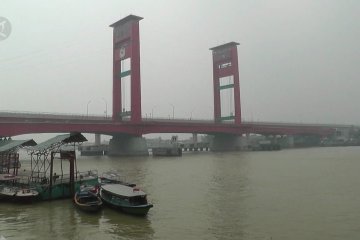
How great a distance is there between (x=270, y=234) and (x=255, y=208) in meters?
4.57

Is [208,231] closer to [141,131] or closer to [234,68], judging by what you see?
[141,131]

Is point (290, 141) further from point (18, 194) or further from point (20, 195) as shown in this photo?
point (20, 195)

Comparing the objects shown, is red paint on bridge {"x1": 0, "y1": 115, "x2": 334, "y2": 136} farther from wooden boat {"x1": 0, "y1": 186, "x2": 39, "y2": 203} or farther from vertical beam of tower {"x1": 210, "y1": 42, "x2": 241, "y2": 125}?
wooden boat {"x1": 0, "y1": 186, "x2": 39, "y2": 203}

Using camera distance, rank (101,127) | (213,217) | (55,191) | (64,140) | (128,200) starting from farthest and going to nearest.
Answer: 1. (101,127)
2. (64,140)
3. (55,191)
4. (128,200)
5. (213,217)

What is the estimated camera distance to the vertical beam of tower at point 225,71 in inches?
3819

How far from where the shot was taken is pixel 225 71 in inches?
3935

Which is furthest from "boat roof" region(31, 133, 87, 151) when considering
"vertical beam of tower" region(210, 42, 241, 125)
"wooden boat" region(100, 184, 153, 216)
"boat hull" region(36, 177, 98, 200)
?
"vertical beam of tower" region(210, 42, 241, 125)

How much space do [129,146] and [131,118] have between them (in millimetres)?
5924

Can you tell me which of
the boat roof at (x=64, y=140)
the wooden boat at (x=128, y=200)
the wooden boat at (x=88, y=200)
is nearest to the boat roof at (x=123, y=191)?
the wooden boat at (x=128, y=200)

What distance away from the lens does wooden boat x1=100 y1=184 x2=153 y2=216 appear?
16.4 meters

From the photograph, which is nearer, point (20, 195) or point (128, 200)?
point (128, 200)

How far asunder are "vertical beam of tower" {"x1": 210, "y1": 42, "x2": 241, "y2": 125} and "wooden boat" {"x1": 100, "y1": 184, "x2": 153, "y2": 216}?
264ft

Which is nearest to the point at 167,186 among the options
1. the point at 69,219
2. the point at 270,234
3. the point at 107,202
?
the point at 107,202

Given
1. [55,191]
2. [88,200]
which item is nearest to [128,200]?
[88,200]
